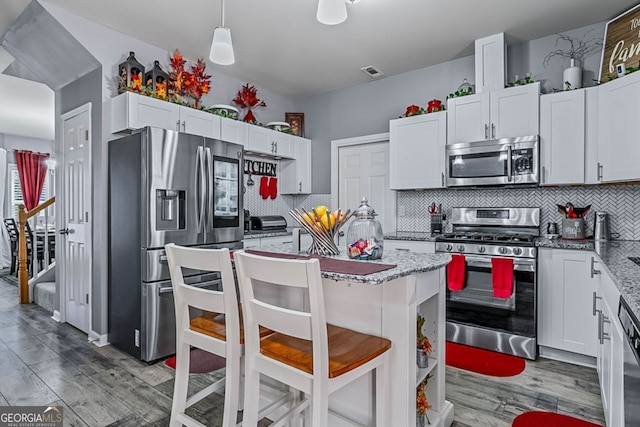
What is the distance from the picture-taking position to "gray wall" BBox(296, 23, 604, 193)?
11.1 ft

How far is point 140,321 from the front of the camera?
9.26 ft

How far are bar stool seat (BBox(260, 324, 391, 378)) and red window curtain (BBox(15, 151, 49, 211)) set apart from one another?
8.52 m

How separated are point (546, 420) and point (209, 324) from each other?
1.95 meters

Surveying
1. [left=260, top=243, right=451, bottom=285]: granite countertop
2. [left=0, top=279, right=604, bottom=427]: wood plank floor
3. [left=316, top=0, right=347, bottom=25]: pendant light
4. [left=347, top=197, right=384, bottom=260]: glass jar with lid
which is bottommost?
[left=0, top=279, right=604, bottom=427]: wood plank floor

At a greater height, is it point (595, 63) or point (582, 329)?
point (595, 63)

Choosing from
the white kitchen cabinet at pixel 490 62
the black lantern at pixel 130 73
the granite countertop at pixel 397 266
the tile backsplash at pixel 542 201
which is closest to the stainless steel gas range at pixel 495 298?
the tile backsplash at pixel 542 201

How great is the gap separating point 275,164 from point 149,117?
210cm

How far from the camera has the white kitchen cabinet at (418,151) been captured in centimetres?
366

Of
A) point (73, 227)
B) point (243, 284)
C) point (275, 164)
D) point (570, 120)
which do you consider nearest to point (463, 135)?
point (570, 120)

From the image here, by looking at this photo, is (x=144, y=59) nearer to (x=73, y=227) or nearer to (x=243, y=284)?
(x=73, y=227)

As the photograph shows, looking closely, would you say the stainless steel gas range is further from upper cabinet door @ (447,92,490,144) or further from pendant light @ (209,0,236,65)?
pendant light @ (209,0,236,65)

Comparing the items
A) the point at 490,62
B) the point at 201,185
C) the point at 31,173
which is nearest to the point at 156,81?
the point at 201,185

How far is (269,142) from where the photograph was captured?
175 inches

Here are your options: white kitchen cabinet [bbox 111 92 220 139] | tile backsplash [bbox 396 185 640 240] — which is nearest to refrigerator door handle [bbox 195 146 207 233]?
white kitchen cabinet [bbox 111 92 220 139]
